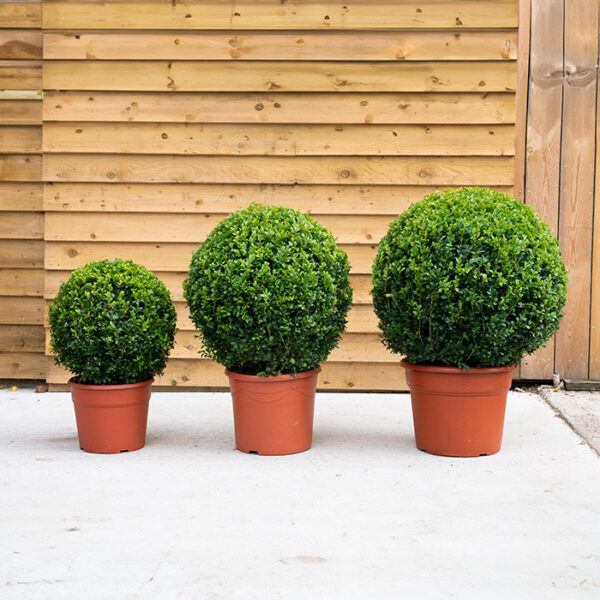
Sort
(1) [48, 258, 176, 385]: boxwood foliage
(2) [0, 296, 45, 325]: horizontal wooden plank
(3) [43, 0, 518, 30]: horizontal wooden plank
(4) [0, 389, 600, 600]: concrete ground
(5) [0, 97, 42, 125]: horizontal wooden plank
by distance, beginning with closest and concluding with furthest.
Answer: (4) [0, 389, 600, 600]: concrete ground, (1) [48, 258, 176, 385]: boxwood foliage, (3) [43, 0, 518, 30]: horizontal wooden plank, (5) [0, 97, 42, 125]: horizontal wooden plank, (2) [0, 296, 45, 325]: horizontal wooden plank

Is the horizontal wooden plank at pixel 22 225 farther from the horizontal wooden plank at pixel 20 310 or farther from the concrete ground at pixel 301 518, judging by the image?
the concrete ground at pixel 301 518

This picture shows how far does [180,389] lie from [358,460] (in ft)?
5.86

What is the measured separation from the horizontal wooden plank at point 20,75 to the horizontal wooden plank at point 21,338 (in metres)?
1.56

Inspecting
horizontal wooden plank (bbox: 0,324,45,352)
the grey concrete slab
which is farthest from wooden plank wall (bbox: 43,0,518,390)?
the grey concrete slab

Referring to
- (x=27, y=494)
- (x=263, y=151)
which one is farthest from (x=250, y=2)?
(x=27, y=494)

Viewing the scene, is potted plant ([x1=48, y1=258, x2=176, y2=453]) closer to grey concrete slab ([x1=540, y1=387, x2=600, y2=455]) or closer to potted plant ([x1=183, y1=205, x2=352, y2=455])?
potted plant ([x1=183, y1=205, x2=352, y2=455])

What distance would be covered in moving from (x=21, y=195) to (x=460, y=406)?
3.16 m

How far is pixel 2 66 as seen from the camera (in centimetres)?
480

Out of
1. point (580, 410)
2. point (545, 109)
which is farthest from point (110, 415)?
point (545, 109)

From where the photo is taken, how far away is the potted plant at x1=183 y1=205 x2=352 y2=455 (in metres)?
3.28

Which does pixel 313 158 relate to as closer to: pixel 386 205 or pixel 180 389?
pixel 386 205

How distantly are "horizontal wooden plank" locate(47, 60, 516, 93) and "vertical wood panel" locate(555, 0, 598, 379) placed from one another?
16.6 inches

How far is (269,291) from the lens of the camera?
3.26 m

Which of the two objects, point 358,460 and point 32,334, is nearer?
point 358,460
